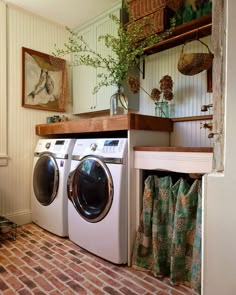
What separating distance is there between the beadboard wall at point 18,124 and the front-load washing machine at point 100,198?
840 millimetres

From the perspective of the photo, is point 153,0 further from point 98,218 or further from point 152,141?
point 98,218

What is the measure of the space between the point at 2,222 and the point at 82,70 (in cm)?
194

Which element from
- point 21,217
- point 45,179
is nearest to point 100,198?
point 45,179

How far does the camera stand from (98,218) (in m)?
1.78

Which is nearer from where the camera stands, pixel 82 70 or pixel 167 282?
pixel 167 282

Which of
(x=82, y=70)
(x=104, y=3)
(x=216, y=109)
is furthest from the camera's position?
(x=82, y=70)

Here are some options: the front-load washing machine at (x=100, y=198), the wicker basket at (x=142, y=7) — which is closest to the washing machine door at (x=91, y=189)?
the front-load washing machine at (x=100, y=198)

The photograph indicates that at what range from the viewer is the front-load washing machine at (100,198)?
1.66m

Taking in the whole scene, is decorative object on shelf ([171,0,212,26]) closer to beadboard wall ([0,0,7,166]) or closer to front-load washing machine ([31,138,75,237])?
front-load washing machine ([31,138,75,237])

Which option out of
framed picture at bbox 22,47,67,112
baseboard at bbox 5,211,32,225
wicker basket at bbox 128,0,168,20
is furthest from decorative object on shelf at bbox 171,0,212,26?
baseboard at bbox 5,211,32,225

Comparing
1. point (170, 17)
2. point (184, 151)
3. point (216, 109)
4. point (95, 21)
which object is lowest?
point (184, 151)

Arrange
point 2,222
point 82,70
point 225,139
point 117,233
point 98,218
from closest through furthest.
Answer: point 225,139, point 117,233, point 98,218, point 2,222, point 82,70

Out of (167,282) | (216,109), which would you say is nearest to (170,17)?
(216,109)

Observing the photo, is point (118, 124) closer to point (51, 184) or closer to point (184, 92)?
point (184, 92)
